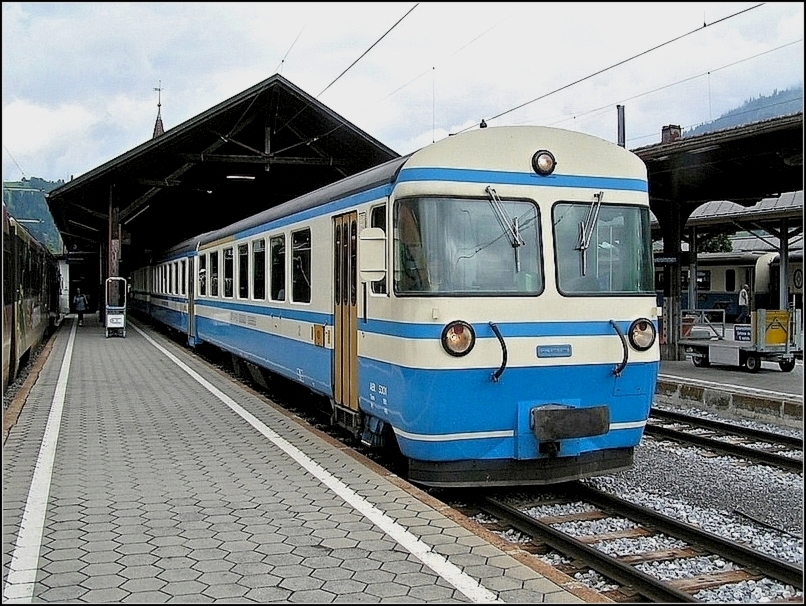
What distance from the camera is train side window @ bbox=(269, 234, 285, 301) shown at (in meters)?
10.9

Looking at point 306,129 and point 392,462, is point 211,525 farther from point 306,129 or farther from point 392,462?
point 306,129

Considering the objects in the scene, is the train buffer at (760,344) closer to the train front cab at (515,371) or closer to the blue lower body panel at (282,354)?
the blue lower body panel at (282,354)

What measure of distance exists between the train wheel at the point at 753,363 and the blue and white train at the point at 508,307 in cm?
1052

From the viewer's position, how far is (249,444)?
343 inches

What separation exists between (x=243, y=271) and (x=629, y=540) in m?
8.88

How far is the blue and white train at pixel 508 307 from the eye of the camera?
6.63m

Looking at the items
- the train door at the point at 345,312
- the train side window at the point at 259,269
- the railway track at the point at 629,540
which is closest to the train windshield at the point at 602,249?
the railway track at the point at 629,540

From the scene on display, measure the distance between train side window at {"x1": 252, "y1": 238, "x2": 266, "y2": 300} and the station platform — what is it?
2.39 metres

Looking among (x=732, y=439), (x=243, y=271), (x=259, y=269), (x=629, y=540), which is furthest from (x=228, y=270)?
(x=629, y=540)

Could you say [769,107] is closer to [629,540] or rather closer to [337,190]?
[337,190]

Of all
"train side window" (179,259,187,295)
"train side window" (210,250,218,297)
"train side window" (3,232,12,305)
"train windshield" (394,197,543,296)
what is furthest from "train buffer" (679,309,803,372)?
"train side window" (3,232,12,305)

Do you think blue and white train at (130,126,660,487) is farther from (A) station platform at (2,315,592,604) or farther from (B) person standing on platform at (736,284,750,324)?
(B) person standing on platform at (736,284,750,324)

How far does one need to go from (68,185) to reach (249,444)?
59.9 ft

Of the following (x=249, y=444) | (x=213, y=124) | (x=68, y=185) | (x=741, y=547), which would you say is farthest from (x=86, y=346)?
(x=741, y=547)
